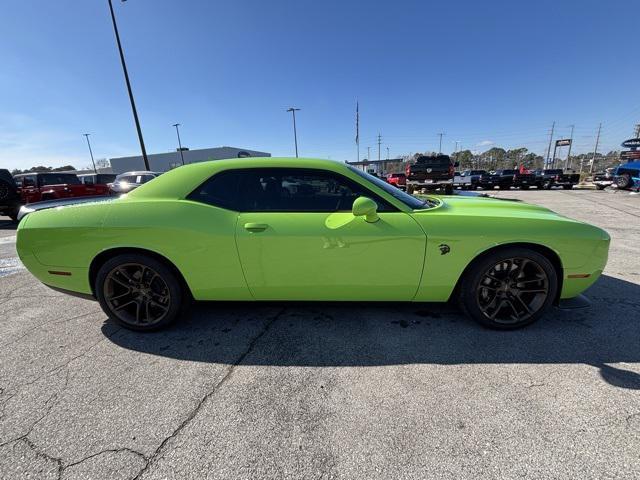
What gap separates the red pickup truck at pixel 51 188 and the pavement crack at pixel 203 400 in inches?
402

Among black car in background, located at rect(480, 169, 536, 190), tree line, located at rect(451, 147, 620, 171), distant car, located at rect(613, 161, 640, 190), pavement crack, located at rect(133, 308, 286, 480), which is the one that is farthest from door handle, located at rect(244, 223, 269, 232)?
tree line, located at rect(451, 147, 620, 171)

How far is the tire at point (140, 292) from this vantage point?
251 cm

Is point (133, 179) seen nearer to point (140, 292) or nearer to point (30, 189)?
point (30, 189)

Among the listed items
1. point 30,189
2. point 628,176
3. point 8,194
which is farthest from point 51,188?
point 628,176

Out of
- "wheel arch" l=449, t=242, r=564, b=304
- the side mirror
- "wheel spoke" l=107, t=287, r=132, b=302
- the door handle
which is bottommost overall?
"wheel spoke" l=107, t=287, r=132, b=302

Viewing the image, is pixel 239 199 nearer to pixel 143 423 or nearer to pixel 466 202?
pixel 143 423

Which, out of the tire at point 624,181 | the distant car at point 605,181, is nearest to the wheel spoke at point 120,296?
the tire at point 624,181

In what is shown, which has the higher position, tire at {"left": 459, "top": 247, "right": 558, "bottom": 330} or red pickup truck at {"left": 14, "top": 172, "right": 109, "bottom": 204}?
red pickup truck at {"left": 14, "top": 172, "right": 109, "bottom": 204}

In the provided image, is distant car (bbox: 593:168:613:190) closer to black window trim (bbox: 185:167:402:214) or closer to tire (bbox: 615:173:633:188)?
tire (bbox: 615:173:633:188)

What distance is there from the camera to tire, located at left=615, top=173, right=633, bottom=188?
16250 mm

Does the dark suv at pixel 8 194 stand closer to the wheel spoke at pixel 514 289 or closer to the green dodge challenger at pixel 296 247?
the green dodge challenger at pixel 296 247

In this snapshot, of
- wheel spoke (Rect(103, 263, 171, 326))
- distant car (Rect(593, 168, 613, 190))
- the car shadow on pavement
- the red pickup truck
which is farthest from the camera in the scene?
distant car (Rect(593, 168, 613, 190))

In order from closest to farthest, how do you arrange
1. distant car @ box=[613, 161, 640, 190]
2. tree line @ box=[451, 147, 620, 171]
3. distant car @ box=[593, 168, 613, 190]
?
distant car @ box=[613, 161, 640, 190]
distant car @ box=[593, 168, 613, 190]
tree line @ box=[451, 147, 620, 171]

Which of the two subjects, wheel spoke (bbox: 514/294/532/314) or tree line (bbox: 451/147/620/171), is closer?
wheel spoke (bbox: 514/294/532/314)
